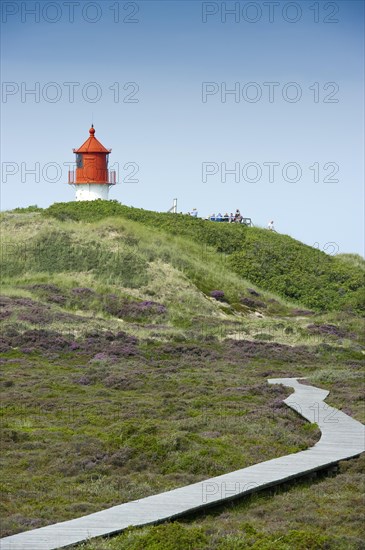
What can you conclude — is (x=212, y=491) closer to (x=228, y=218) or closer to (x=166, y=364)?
(x=166, y=364)

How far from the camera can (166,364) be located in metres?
38.2

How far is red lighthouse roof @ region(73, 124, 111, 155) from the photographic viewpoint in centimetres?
7056

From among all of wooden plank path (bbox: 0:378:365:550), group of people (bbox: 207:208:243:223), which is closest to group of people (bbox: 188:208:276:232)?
group of people (bbox: 207:208:243:223)

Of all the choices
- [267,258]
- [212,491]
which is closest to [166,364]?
[212,491]

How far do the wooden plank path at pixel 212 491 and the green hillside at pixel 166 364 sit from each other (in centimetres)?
32

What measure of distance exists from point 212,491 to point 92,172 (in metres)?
54.4

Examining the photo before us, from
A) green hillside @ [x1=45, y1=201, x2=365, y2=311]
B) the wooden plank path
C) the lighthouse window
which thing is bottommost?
the wooden plank path

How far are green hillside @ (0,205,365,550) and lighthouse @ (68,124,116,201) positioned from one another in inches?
132

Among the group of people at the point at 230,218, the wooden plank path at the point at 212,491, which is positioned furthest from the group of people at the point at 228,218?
the wooden plank path at the point at 212,491

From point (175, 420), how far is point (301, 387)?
24.2 ft

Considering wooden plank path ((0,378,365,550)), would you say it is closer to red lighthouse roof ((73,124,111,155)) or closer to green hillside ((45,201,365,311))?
green hillside ((45,201,365,311))

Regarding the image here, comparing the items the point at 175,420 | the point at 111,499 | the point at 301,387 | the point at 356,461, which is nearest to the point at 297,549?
the point at 111,499

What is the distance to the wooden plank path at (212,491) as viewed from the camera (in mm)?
15562

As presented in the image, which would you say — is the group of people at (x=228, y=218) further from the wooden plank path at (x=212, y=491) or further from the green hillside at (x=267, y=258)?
the wooden plank path at (x=212, y=491)
